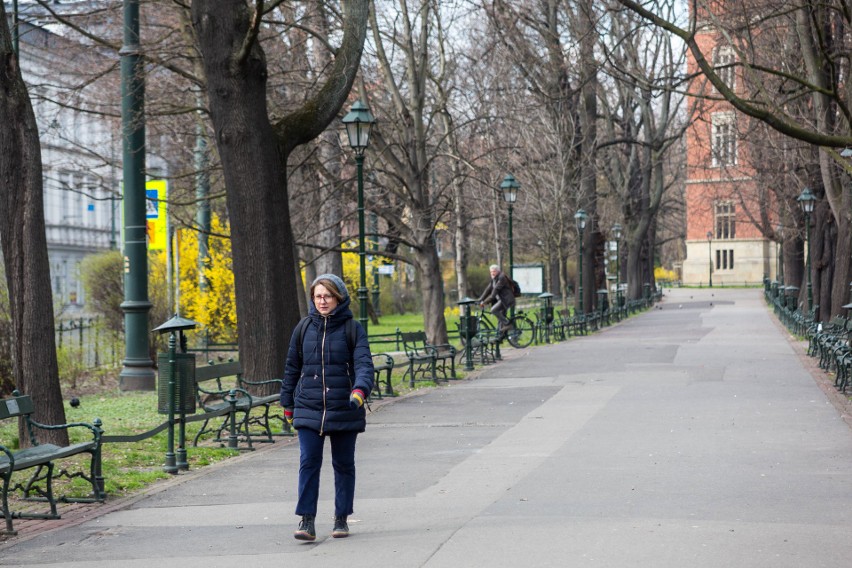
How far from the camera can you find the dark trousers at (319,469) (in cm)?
789

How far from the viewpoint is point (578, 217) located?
37.1 m

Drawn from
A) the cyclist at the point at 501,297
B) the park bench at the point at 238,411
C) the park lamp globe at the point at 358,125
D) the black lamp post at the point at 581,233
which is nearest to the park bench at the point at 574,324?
the black lamp post at the point at 581,233

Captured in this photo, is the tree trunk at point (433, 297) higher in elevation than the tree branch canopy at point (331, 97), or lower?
lower

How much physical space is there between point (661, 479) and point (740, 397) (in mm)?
7031

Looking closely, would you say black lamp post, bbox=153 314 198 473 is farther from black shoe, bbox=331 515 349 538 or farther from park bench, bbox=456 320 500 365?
park bench, bbox=456 320 500 365

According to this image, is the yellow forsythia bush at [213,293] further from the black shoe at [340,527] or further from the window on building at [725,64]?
the black shoe at [340,527]

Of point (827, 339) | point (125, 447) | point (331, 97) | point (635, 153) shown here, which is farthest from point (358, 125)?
point (635, 153)

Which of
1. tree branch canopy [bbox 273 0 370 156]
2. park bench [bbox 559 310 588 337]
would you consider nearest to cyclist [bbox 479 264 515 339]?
park bench [bbox 559 310 588 337]

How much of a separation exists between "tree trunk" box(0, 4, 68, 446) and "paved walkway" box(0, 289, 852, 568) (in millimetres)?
1684

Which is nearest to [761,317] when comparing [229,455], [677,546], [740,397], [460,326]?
[460,326]

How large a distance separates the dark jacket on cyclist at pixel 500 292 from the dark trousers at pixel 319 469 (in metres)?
20.4

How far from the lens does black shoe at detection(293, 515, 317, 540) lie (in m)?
7.78

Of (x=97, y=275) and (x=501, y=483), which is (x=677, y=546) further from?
(x=97, y=275)

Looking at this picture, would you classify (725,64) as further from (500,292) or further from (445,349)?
(445,349)
